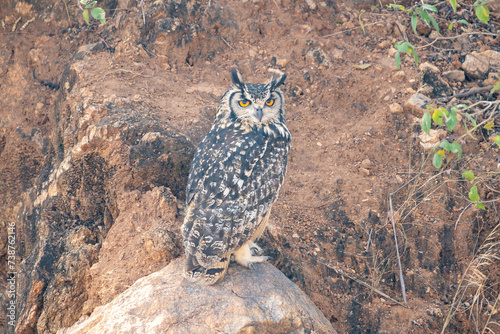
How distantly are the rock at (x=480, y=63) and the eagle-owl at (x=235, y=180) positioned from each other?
10.9 ft

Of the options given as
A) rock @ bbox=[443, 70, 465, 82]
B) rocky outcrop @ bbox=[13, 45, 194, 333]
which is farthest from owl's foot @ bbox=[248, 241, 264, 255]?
rock @ bbox=[443, 70, 465, 82]

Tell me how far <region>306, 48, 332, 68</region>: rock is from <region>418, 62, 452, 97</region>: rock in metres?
1.32

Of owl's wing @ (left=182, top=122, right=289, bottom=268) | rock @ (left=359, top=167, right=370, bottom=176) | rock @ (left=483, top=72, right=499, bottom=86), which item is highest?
owl's wing @ (left=182, top=122, right=289, bottom=268)

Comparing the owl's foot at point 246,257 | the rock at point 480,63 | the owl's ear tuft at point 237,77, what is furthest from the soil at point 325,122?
the owl's ear tuft at point 237,77

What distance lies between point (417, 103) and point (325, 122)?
4.00ft

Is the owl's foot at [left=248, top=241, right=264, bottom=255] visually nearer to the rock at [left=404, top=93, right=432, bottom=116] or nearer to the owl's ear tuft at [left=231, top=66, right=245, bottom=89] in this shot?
the owl's ear tuft at [left=231, top=66, right=245, bottom=89]

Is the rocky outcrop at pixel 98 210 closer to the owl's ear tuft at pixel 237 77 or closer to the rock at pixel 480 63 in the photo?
the owl's ear tuft at pixel 237 77

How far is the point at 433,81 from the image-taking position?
223 inches

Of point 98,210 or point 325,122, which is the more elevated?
point 98,210

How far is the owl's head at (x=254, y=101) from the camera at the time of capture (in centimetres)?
384

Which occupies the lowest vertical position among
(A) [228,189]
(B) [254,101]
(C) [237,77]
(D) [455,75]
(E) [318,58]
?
(D) [455,75]

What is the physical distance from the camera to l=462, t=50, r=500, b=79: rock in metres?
5.76

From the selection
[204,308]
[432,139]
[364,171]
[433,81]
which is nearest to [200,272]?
[204,308]

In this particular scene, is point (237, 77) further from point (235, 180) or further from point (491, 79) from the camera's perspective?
point (491, 79)
